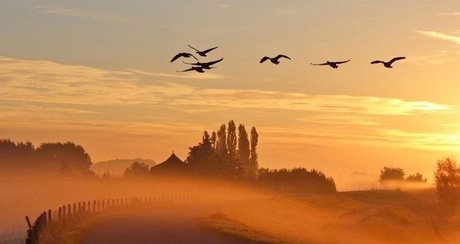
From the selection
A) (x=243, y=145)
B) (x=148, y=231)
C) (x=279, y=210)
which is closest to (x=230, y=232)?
(x=148, y=231)

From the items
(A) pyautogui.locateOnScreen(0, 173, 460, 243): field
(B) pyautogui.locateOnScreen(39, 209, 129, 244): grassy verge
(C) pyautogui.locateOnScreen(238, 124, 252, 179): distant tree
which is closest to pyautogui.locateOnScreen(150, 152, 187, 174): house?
(A) pyautogui.locateOnScreen(0, 173, 460, 243): field

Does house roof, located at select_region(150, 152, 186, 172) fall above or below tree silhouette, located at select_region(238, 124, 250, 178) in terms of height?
below

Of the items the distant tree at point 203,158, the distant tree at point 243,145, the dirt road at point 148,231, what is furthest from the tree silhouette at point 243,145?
the dirt road at point 148,231

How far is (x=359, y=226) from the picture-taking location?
106 m

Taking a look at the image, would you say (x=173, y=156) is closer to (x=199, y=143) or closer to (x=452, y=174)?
(x=199, y=143)

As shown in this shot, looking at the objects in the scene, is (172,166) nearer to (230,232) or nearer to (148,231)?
(230,232)

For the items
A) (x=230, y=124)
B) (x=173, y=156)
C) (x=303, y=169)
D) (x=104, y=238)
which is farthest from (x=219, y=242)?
(x=230, y=124)

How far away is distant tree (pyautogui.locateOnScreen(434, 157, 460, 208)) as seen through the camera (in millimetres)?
146375

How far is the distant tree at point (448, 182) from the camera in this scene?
480ft

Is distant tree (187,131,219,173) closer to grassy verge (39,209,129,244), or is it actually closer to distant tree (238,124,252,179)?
distant tree (238,124,252,179)

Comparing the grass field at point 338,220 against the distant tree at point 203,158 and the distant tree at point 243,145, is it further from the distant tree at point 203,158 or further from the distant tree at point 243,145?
the distant tree at point 243,145

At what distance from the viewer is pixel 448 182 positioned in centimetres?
14775

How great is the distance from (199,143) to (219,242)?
3914 inches

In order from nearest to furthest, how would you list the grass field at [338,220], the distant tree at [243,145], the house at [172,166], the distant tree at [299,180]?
the grass field at [338,220] → the house at [172,166] → the distant tree at [299,180] → the distant tree at [243,145]
